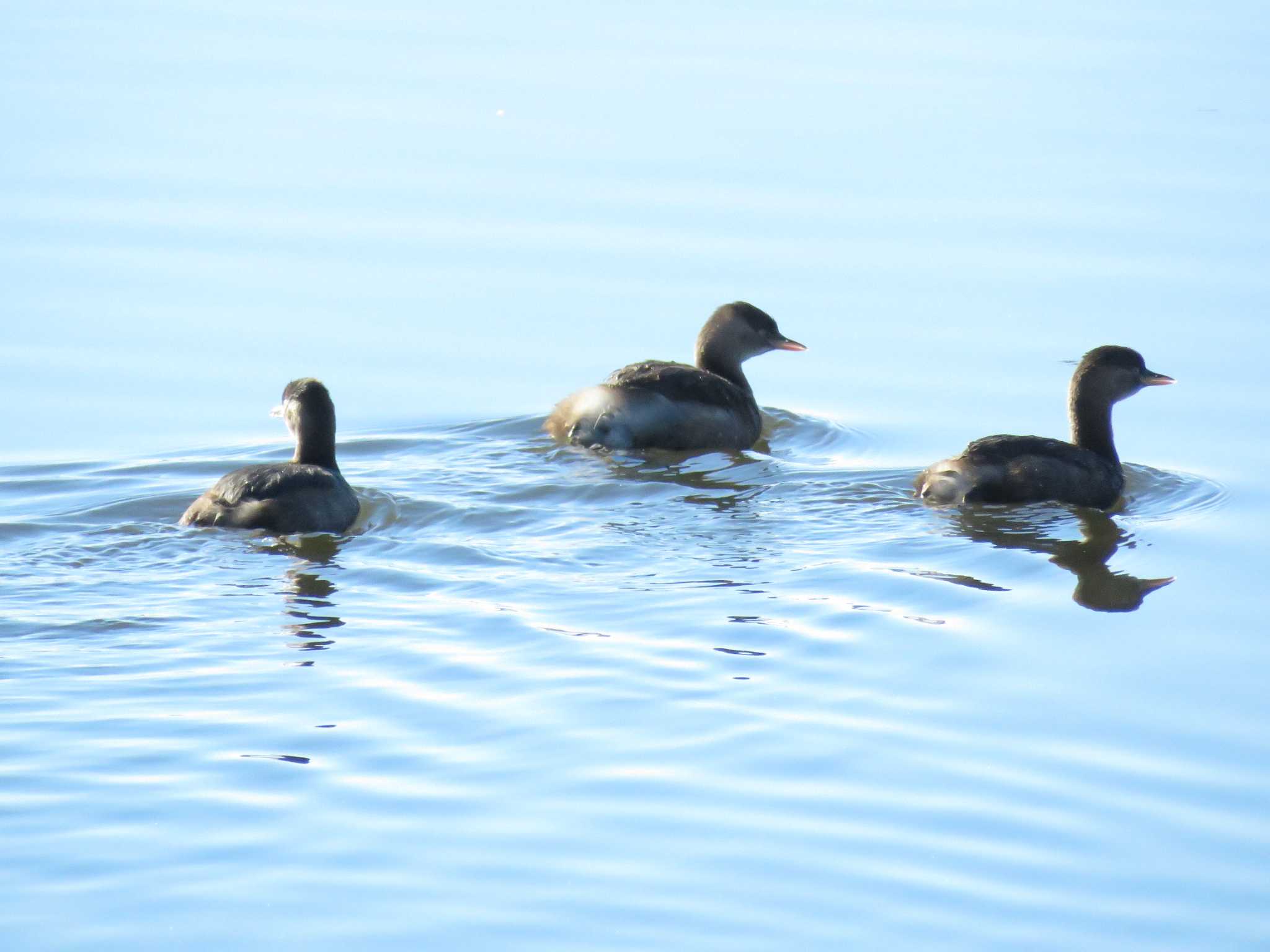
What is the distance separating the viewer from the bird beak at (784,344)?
12.9 meters

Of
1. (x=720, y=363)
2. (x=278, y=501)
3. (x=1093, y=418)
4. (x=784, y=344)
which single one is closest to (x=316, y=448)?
(x=278, y=501)

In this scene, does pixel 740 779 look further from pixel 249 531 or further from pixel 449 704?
pixel 249 531

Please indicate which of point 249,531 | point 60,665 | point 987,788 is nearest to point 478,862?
point 987,788

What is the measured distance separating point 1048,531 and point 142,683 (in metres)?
5.03

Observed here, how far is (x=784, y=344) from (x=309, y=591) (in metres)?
4.72

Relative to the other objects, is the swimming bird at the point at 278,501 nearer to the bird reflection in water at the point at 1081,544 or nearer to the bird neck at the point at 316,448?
the bird neck at the point at 316,448

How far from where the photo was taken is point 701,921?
5.88 meters

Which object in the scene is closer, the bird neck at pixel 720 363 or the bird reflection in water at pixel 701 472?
Result: the bird reflection in water at pixel 701 472

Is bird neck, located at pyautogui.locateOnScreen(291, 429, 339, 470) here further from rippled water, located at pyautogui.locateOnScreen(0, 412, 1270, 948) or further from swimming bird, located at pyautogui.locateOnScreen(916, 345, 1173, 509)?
swimming bird, located at pyautogui.locateOnScreen(916, 345, 1173, 509)

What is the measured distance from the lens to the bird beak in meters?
12.9

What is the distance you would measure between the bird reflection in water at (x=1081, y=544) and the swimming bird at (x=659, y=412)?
1.92 meters

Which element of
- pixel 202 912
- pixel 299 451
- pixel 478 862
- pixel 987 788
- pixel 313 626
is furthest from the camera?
pixel 299 451

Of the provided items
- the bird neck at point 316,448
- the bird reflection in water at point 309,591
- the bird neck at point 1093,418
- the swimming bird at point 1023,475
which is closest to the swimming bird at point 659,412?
the swimming bird at point 1023,475

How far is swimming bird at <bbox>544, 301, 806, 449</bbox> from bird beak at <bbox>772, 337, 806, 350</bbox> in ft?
1.87
